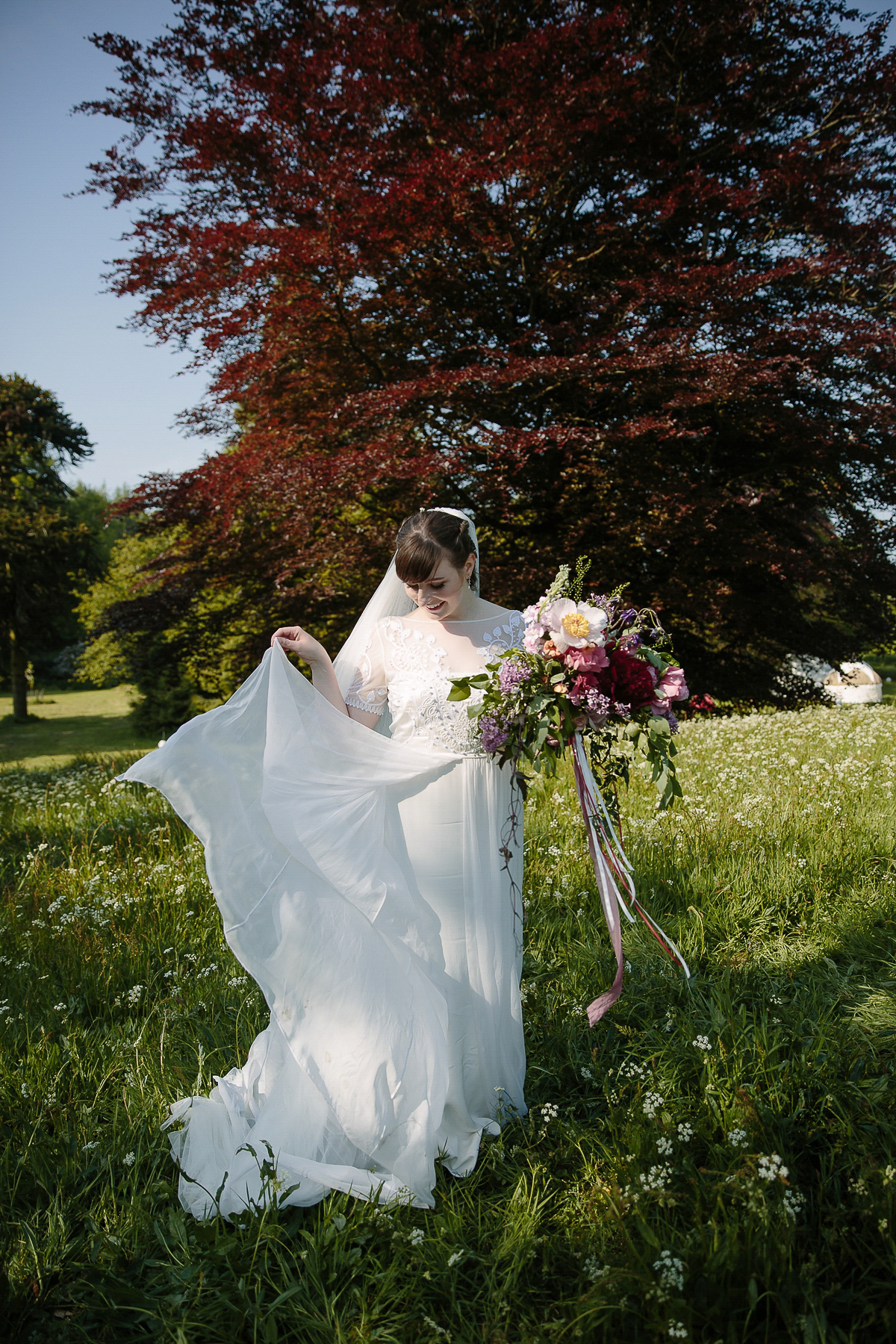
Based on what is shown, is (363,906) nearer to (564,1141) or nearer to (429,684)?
(429,684)

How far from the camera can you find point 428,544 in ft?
9.74

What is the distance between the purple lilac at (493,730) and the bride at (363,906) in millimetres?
233

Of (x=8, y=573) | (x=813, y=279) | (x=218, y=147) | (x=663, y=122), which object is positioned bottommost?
(x=8, y=573)

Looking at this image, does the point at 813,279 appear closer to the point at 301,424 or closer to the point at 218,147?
the point at 301,424

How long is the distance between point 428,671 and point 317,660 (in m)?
0.45

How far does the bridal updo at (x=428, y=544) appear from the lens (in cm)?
297

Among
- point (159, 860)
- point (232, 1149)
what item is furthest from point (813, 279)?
point (232, 1149)

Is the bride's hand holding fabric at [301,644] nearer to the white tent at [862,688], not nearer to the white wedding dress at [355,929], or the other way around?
the white wedding dress at [355,929]

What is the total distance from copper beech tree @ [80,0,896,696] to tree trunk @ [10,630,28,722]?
16.6m

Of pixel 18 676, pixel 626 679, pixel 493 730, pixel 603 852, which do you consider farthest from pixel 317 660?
pixel 18 676

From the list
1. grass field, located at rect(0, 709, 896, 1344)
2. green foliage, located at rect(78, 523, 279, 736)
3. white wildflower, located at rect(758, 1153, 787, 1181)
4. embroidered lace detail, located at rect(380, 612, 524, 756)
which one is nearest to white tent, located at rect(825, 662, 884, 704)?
green foliage, located at rect(78, 523, 279, 736)

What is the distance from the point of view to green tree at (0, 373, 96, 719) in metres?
23.8

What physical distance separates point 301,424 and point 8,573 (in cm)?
1819

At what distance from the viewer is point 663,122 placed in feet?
32.3
